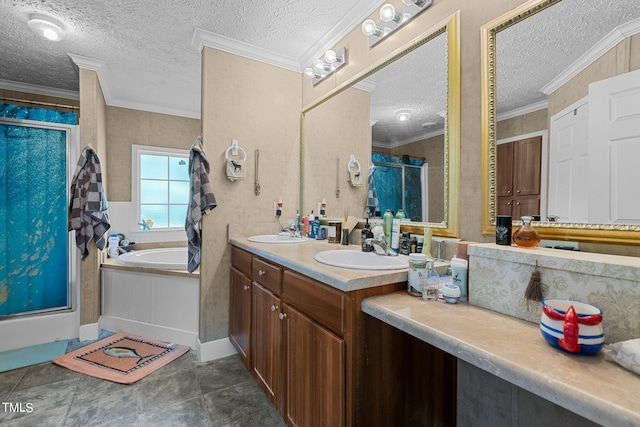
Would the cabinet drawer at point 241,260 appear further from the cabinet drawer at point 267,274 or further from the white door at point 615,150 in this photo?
the white door at point 615,150

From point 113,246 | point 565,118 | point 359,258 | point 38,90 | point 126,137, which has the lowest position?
point 113,246

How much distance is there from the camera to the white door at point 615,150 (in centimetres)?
86

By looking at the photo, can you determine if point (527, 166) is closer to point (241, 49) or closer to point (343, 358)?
point (343, 358)

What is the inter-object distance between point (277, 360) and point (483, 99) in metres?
1.60

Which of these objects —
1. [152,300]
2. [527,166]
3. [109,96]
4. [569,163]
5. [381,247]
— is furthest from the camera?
[109,96]

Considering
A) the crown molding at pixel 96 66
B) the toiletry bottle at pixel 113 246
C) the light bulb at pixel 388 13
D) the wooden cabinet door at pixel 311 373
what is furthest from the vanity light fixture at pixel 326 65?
the toiletry bottle at pixel 113 246

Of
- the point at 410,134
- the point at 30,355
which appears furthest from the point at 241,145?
the point at 30,355

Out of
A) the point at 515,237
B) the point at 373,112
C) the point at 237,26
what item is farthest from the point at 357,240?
the point at 237,26

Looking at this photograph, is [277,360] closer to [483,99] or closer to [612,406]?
[612,406]

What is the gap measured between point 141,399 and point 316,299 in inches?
56.8

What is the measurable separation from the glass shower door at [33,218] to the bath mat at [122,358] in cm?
65

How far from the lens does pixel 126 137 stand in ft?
11.5

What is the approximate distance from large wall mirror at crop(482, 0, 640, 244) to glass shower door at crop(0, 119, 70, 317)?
134 inches

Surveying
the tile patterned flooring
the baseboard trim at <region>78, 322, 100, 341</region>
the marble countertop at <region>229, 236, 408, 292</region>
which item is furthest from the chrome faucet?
the baseboard trim at <region>78, 322, 100, 341</region>
